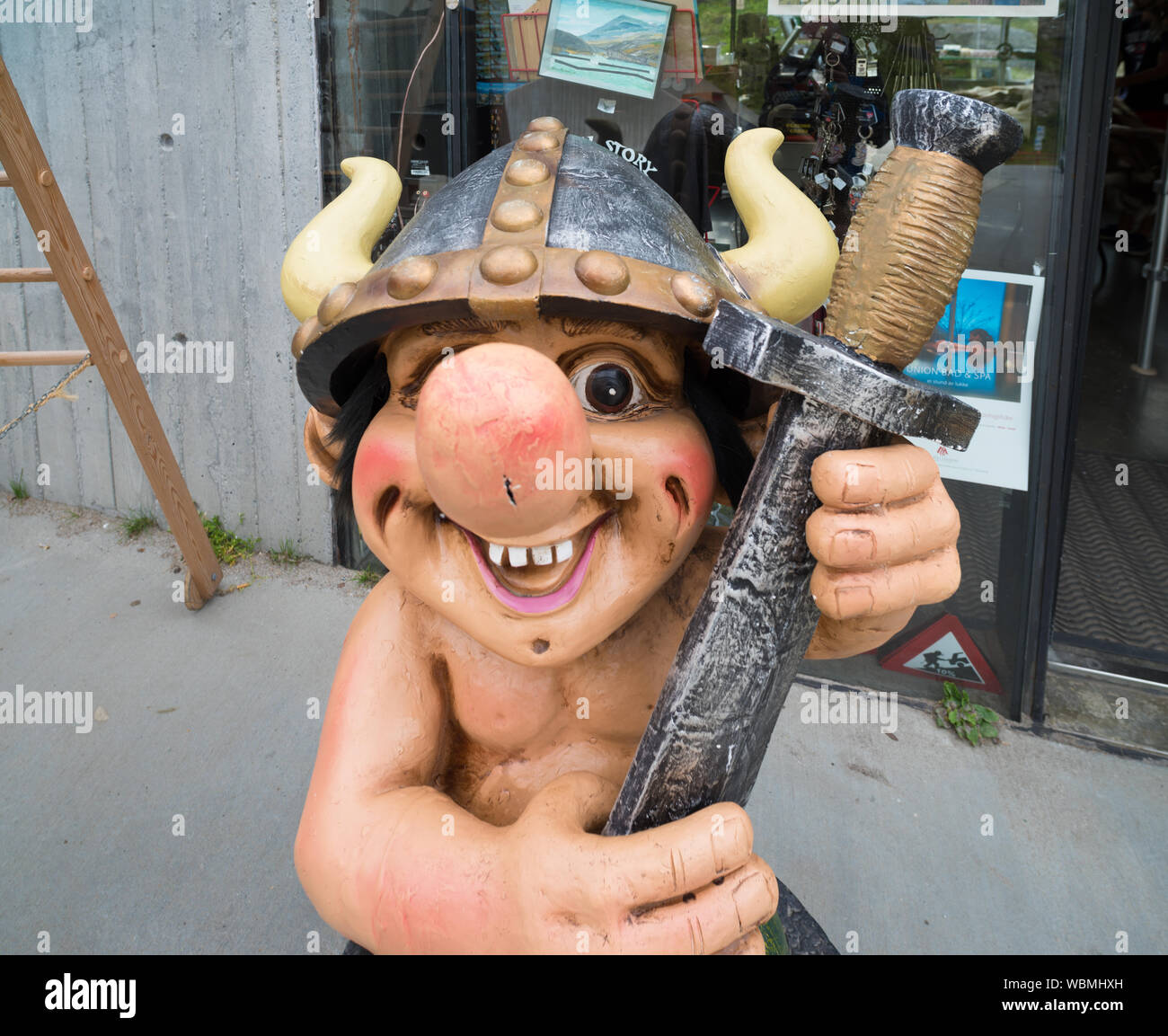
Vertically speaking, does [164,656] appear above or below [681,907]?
below

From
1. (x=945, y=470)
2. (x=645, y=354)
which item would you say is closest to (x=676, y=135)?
(x=945, y=470)

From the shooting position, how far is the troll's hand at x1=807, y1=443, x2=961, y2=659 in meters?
1.05

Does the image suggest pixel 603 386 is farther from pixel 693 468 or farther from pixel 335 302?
pixel 335 302

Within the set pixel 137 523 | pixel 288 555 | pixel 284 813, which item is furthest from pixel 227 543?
pixel 284 813

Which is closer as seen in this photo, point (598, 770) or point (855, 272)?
point (855, 272)

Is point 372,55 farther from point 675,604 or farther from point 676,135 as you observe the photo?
point 675,604

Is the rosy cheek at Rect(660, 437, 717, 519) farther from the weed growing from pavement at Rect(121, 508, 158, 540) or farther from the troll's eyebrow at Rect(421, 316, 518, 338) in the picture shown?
the weed growing from pavement at Rect(121, 508, 158, 540)

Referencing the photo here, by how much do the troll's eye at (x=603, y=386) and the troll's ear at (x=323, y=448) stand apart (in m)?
0.47

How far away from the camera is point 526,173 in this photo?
1.22m

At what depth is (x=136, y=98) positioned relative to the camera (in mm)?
3684

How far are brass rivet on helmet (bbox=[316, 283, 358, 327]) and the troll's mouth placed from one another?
34cm

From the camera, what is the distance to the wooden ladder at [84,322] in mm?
2418
